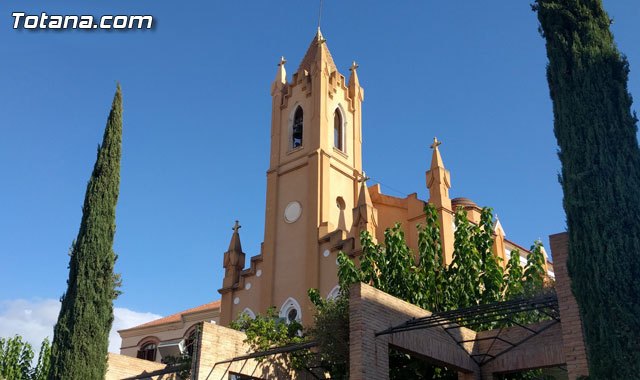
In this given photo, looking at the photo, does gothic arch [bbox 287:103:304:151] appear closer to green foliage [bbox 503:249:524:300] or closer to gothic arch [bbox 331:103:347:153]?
gothic arch [bbox 331:103:347:153]

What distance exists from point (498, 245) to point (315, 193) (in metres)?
9.11

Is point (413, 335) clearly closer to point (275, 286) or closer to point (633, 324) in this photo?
point (633, 324)

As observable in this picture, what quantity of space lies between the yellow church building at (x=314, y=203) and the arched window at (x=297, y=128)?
0.05 m

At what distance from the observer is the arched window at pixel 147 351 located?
37.2 metres

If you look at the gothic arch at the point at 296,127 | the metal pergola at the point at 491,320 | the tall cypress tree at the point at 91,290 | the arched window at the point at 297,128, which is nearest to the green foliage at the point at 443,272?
the metal pergola at the point at 491,320

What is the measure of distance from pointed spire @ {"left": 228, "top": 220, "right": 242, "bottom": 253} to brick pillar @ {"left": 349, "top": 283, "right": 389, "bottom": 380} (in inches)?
617

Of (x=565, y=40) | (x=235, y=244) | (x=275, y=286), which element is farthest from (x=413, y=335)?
(x=235, y=244)

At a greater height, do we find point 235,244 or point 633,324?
point 235,244

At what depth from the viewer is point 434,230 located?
21297 mm

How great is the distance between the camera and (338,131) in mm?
30031

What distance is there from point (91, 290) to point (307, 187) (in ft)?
42.6

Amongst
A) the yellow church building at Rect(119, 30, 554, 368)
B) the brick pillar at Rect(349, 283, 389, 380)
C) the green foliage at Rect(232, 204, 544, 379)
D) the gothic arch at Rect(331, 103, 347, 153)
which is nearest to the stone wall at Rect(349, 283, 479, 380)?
the brick pillar at Rect(349, 283, 389, 380)

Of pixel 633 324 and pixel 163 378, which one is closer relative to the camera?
pixel 633 324

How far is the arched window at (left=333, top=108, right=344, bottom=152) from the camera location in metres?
29.6
